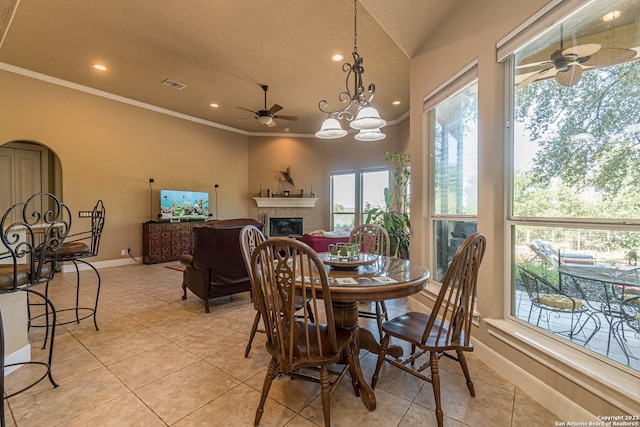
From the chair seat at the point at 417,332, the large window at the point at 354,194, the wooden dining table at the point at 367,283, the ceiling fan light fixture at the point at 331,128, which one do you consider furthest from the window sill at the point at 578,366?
the large window at the point at 354,194

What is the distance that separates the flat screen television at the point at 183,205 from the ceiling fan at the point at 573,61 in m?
6.44

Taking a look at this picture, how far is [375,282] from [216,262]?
2148mm

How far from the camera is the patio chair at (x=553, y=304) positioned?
5.35ft

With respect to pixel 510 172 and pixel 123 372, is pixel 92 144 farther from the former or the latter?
pixel 510 172

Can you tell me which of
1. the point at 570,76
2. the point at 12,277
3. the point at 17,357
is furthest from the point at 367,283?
the point at 17,357

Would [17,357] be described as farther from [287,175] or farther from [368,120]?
[287,175]

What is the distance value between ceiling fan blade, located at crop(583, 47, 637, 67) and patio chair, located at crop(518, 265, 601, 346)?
51.2 inches

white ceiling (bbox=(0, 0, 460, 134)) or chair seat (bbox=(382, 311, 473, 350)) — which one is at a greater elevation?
white ceiling (bbox=(0, 0, 460, 134))

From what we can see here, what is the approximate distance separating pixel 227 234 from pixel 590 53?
321 cm

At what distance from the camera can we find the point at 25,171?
205 inches

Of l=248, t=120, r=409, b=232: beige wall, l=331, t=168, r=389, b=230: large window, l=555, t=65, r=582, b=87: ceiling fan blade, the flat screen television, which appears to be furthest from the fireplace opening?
l=555, t=65, r=582, b=87: ceiling fan blade

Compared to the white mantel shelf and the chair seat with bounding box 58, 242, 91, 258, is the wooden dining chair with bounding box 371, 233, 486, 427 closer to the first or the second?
the chair seat with bounding box 58, 242, 91, 258

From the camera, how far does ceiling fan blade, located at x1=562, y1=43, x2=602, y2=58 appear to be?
5.16ft

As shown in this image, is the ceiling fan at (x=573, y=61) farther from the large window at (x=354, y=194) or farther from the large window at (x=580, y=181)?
the large window at (x=354, y=194)
